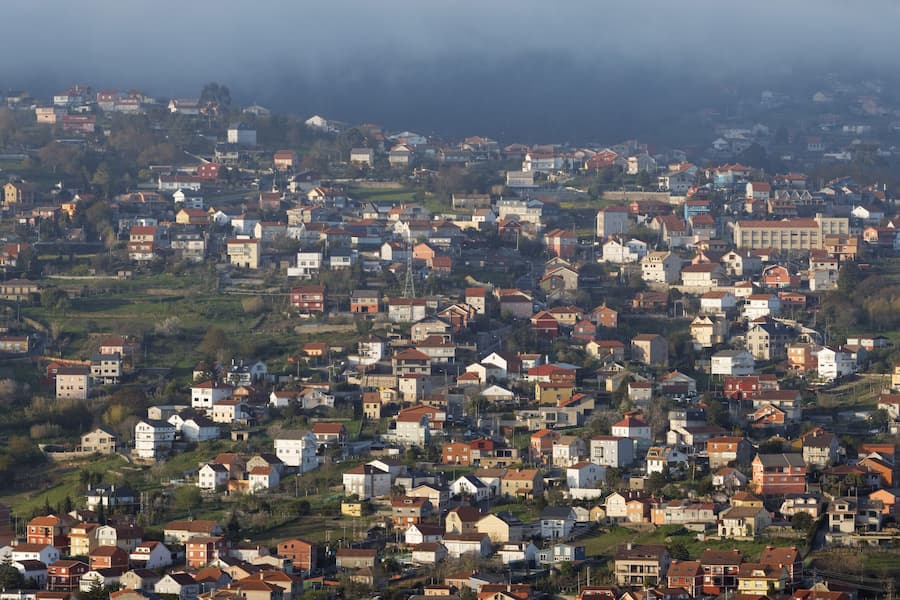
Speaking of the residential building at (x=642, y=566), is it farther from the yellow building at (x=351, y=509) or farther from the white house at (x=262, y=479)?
the white house at (x=262, y=479)

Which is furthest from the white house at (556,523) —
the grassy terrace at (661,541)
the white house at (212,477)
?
the white house at (212,477)

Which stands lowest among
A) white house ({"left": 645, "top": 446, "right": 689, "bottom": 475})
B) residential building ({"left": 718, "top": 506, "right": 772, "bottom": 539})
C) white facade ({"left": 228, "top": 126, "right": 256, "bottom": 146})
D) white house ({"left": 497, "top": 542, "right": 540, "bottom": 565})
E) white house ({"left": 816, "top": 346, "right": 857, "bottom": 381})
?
white facade ({"left": 228, "top": 126, "right": 256, "bottom": 146})

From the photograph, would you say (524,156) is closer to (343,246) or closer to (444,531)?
A: (343,246)

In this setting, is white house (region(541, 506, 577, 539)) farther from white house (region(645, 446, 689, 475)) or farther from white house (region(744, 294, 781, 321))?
white house (region(744, 294, 781, 321))

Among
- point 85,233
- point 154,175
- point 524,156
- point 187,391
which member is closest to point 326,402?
point 187,391

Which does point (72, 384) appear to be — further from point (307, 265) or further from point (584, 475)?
point (584, 475)

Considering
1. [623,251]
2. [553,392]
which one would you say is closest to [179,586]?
[553,392]

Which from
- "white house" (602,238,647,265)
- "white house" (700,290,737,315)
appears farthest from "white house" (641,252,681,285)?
"white house" (700,290,737,315)
